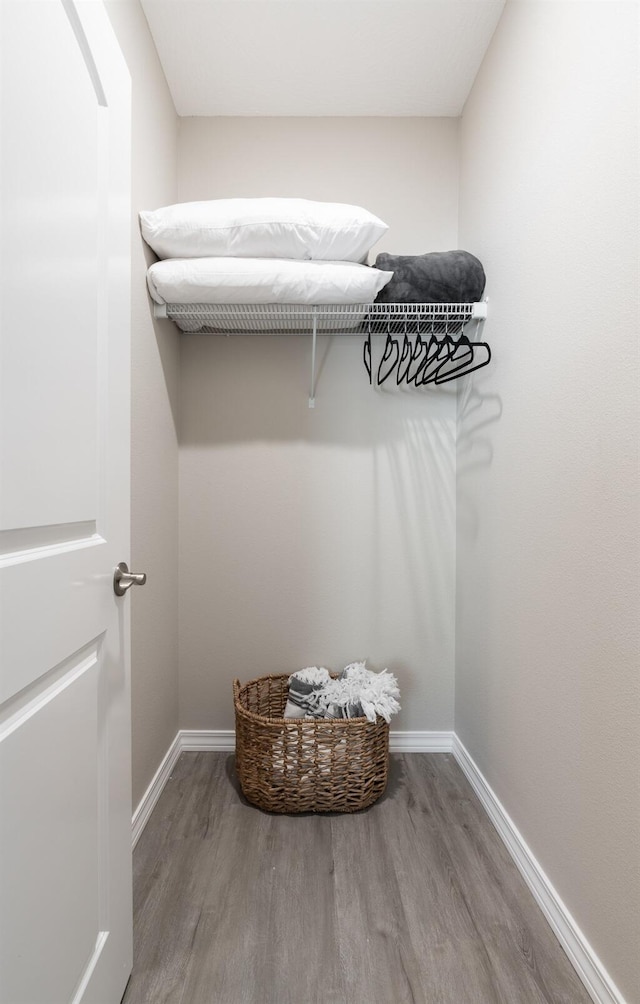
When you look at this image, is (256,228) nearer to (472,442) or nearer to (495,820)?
(472,442)

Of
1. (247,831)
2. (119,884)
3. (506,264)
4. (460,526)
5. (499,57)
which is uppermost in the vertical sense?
(499,57)

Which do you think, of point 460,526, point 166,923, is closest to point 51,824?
point 166,923

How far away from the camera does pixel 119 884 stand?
3.84ft

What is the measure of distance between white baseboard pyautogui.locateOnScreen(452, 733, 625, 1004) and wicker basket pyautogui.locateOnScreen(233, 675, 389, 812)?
39 centimetres

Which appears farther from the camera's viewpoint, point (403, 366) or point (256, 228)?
point (403, 366)

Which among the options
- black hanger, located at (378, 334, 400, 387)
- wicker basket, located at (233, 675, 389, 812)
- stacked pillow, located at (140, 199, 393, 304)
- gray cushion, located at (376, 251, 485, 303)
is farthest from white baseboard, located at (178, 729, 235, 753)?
gray cushion, located at (376, 251, 485, 303)

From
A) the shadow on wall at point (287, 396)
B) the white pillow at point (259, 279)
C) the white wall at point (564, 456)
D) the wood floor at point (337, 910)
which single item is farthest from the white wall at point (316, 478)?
the wood floor at point (337, 910)

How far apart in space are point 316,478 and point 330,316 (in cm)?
64

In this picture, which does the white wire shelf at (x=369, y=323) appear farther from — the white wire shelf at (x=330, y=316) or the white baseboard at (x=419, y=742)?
the white baseboard at (x=419, y=742)

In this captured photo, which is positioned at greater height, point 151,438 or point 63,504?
point 151,438

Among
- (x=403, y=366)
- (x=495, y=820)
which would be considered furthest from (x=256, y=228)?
(x=495, y=820)

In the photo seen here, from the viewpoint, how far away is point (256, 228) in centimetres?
181

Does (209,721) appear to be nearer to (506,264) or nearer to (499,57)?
(506,264)

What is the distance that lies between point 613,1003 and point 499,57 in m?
2.53
